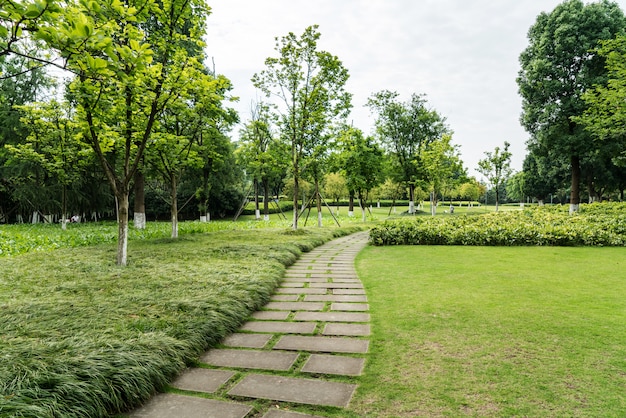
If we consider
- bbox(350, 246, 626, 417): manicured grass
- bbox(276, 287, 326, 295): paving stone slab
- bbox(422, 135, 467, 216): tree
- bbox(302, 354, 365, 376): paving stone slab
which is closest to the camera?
bbox(350, 246, 626, 417): manicured grass

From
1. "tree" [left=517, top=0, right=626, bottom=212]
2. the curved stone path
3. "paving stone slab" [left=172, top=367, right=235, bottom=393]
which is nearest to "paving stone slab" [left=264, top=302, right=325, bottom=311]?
the curved stone path

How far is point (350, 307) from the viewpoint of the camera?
4.31m

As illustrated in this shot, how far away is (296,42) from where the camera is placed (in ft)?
40.2

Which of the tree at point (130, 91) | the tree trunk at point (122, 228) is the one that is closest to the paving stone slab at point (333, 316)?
the tree at point (130, 91)

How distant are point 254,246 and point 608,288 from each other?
661 centimetres

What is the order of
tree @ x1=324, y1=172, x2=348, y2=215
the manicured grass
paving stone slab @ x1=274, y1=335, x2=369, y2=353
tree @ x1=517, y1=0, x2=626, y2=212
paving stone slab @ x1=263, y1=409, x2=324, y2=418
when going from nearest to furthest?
1. paving stone slab @ x1=263, y1=409, x2=324, y2=418
2. the manicured grass
3. paving stone slab @ x1=274, y1=335, x2=369, y2=353
4. tree @ x1=517, y1=0, x2=626, y2=212
5. tree @ x1=324, y1=172, x2=348, y2=215

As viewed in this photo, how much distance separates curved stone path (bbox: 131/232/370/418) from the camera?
7.32 ft

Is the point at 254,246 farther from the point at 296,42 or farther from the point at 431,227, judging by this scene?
the point at 296,42

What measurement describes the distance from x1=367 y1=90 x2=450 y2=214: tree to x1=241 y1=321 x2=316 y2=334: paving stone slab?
2879 centimetres

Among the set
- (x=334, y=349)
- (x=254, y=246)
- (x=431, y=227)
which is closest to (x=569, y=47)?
(x=431, y=227)

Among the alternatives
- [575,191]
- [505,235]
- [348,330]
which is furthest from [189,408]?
[575,191]

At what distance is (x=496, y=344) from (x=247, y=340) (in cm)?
228

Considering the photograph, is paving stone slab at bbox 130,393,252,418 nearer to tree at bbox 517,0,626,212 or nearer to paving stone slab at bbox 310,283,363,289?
paving stone slab at bbox 310,283,363,289

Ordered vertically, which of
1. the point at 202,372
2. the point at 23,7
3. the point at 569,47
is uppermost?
the point at 569,47
